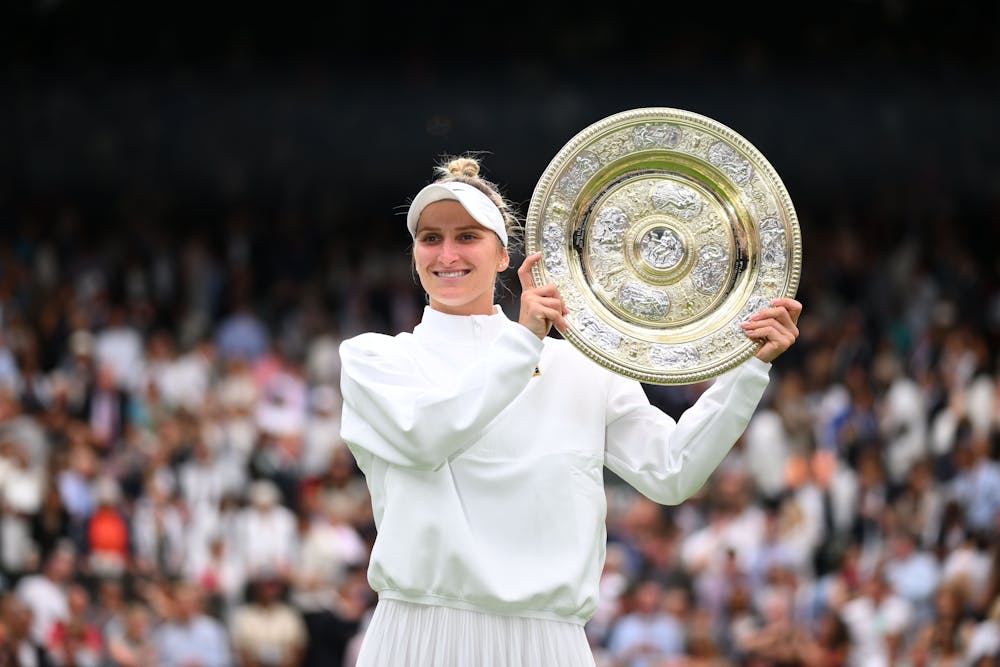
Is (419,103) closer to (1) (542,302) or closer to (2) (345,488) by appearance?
(2) (345,488)

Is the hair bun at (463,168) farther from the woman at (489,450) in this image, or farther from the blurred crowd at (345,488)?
the blurred crowd at (345,488)

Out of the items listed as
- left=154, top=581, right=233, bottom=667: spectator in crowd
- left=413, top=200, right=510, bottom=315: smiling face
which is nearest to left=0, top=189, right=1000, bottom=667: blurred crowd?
left=154, top=581, right=233, bottom=667: spectator in crowd

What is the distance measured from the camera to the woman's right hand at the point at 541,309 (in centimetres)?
493

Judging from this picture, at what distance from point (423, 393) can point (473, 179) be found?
0.72 metres

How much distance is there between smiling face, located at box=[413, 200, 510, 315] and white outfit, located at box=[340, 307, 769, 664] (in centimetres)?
9

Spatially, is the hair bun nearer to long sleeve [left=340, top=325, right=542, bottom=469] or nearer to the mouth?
the mouth

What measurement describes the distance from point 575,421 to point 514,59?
754 inches

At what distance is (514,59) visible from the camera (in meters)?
24.0

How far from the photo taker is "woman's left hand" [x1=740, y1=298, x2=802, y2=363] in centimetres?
506

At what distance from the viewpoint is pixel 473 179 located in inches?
212

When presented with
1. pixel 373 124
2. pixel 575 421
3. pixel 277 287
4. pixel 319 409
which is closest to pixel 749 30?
pixel 373 124

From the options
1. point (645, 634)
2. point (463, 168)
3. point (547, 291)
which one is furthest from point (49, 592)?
point (547, 291)

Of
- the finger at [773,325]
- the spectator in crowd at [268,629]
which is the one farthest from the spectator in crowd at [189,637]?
the finger at [773,325]

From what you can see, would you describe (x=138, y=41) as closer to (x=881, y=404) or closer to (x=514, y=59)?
(x=514, y=59)
